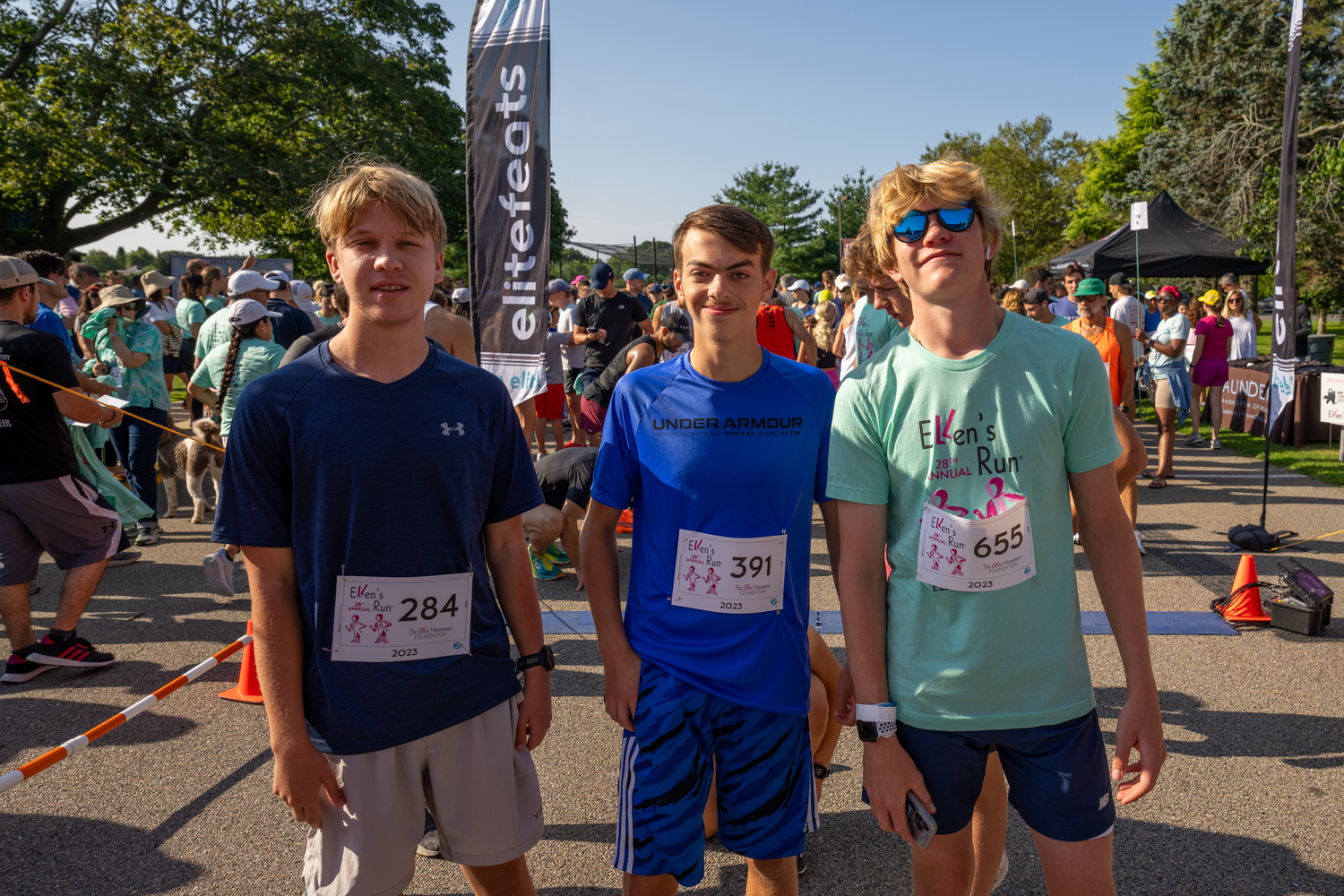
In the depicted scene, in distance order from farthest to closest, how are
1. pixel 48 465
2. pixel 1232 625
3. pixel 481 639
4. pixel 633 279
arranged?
pixel 633 279 < pixel 1232 625 < pixel 48 465 < pixel 481 639

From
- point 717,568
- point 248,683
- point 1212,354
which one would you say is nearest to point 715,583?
point 717,568

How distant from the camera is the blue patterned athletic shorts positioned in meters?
2.01

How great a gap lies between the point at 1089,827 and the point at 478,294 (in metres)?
3.98

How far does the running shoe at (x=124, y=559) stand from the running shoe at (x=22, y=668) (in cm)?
240

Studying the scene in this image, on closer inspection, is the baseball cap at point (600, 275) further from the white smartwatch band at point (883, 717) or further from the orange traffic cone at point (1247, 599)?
the white smartwatch band at point (883, 717)

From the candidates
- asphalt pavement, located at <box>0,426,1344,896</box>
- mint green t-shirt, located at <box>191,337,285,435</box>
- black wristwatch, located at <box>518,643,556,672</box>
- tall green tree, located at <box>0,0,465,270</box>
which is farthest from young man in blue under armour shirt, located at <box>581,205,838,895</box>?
tall green tree, located at <box>0,0,465,270</box>

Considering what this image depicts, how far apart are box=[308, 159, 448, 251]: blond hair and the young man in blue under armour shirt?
63 centimetres

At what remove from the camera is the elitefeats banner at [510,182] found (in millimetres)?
4621

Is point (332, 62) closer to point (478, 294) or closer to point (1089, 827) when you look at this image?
point (478, 294)

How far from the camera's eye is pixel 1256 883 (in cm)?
270

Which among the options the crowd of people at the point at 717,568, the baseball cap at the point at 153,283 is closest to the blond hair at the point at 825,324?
the baseball cap at the point at 153,283

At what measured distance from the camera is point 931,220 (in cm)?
180

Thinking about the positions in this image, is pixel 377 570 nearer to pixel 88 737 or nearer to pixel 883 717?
pixel 883 717

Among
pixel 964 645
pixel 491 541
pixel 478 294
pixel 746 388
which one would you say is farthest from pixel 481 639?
pixel 478 294
